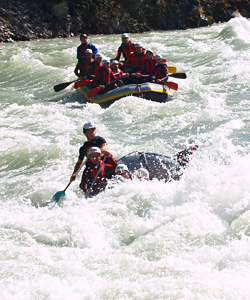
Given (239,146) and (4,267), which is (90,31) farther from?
(4,267)

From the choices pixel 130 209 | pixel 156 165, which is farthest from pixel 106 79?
pixel 130 209

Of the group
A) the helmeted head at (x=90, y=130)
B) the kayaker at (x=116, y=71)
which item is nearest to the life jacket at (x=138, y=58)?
the kayaker at (x=116, y=71)

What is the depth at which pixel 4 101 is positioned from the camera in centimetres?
1336

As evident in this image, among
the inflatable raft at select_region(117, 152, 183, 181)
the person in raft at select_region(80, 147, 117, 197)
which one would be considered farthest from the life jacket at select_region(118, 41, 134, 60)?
the person in raft at select_region(80, 147, 117, 197)

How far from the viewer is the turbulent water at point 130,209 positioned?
5.17 metres

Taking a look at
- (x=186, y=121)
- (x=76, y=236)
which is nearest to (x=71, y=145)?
(x=186, y=121)

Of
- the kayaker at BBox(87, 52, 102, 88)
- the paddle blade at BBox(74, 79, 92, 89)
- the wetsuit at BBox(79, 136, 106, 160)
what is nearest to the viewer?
the wetsuit at BBox(79, 136, 106, 160)

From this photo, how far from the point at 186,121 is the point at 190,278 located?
5.99 meters

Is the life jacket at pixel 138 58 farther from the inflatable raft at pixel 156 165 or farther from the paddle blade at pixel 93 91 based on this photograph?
the inflatable raft at pixel 156 165

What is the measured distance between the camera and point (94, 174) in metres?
7.12

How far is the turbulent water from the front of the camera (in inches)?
204

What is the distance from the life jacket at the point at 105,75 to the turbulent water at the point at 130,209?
2.13ft

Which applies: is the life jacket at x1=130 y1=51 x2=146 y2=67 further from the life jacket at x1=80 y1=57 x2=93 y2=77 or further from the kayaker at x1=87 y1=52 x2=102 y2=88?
the life jacket at x1=80 y1=57 x2=93 y2=77

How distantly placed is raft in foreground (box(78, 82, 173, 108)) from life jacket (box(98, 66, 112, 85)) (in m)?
0.28
